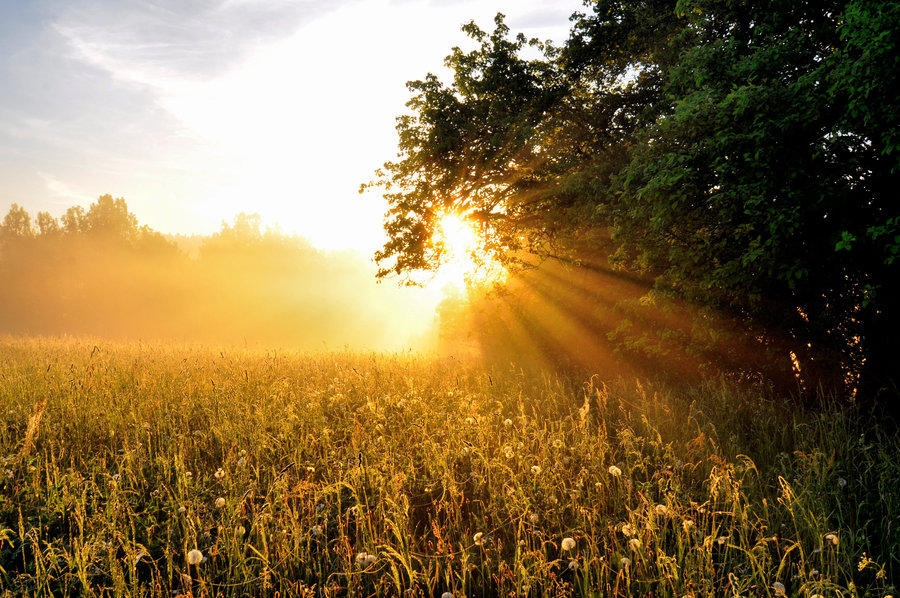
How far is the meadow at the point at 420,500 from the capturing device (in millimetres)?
3166

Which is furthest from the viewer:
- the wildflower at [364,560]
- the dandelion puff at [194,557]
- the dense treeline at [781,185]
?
the dense treeline at [781,185]

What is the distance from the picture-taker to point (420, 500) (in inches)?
174

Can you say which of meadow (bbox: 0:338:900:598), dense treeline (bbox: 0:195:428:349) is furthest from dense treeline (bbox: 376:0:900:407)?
dense treeline (bbox: 0:195:428:349)

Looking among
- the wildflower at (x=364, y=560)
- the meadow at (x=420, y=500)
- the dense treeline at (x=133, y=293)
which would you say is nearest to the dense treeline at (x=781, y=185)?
the meadow at (x=420, y=500)

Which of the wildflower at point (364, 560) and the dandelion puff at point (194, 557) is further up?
the dandelion puff at point (194, 557)

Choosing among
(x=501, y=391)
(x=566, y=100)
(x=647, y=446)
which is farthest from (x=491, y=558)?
(x=566, y=100)

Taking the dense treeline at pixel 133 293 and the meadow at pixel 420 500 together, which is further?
the dense treeline at pixel 133 293

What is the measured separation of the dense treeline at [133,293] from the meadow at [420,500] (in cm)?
4319

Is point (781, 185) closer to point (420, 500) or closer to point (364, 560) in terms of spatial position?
point (420, 500)

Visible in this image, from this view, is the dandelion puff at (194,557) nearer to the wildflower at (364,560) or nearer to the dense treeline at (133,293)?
the wildflower at (364,560)

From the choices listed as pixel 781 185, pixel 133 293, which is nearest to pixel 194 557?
pixel 781 185

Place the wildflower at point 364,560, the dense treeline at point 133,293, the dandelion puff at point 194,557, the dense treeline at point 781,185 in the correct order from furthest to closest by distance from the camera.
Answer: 1. the dense treeline at point 133,293
2. the dense treeline at point 781,185
3. the wildflower at point 364,560
4. the dandelion puff at point 194,557

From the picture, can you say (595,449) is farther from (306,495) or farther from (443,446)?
(306,495)

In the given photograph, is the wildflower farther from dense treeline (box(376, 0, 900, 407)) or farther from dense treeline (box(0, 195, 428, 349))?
dense treeline (box(0, 195, 428, 349))
